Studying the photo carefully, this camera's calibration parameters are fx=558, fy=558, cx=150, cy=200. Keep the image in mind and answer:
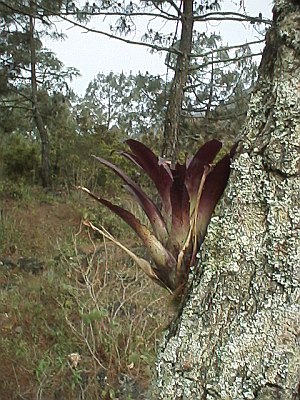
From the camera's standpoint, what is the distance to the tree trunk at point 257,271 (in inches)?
16.0

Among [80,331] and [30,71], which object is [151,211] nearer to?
[80,331]

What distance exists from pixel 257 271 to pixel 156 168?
0.46 feet

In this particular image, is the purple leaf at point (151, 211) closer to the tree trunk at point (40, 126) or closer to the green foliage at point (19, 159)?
the tree trunk at point (40, 126)

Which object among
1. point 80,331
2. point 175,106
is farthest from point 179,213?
point 175,106

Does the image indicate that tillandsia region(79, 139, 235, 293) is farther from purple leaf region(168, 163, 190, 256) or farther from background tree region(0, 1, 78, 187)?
background tree region(0, 1, 78, 187)

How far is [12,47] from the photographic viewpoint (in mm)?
7340

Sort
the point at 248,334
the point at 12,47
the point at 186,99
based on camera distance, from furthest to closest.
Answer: the point at 12,47
the point at 186,99
the point at 248,334

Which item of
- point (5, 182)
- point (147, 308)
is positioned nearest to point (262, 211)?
point (147, 308)

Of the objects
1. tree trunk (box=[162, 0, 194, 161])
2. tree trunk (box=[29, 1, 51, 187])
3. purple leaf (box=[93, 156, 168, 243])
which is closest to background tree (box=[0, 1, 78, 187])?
tree trunk (box=[29, 1, 51, 187])

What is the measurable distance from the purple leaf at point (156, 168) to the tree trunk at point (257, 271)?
0.23 feet

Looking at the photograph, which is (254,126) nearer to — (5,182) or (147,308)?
(147,308)

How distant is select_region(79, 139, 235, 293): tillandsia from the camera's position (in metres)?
0.46

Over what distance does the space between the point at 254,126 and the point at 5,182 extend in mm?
7245

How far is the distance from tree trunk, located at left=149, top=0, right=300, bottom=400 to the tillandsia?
0.02 meters
